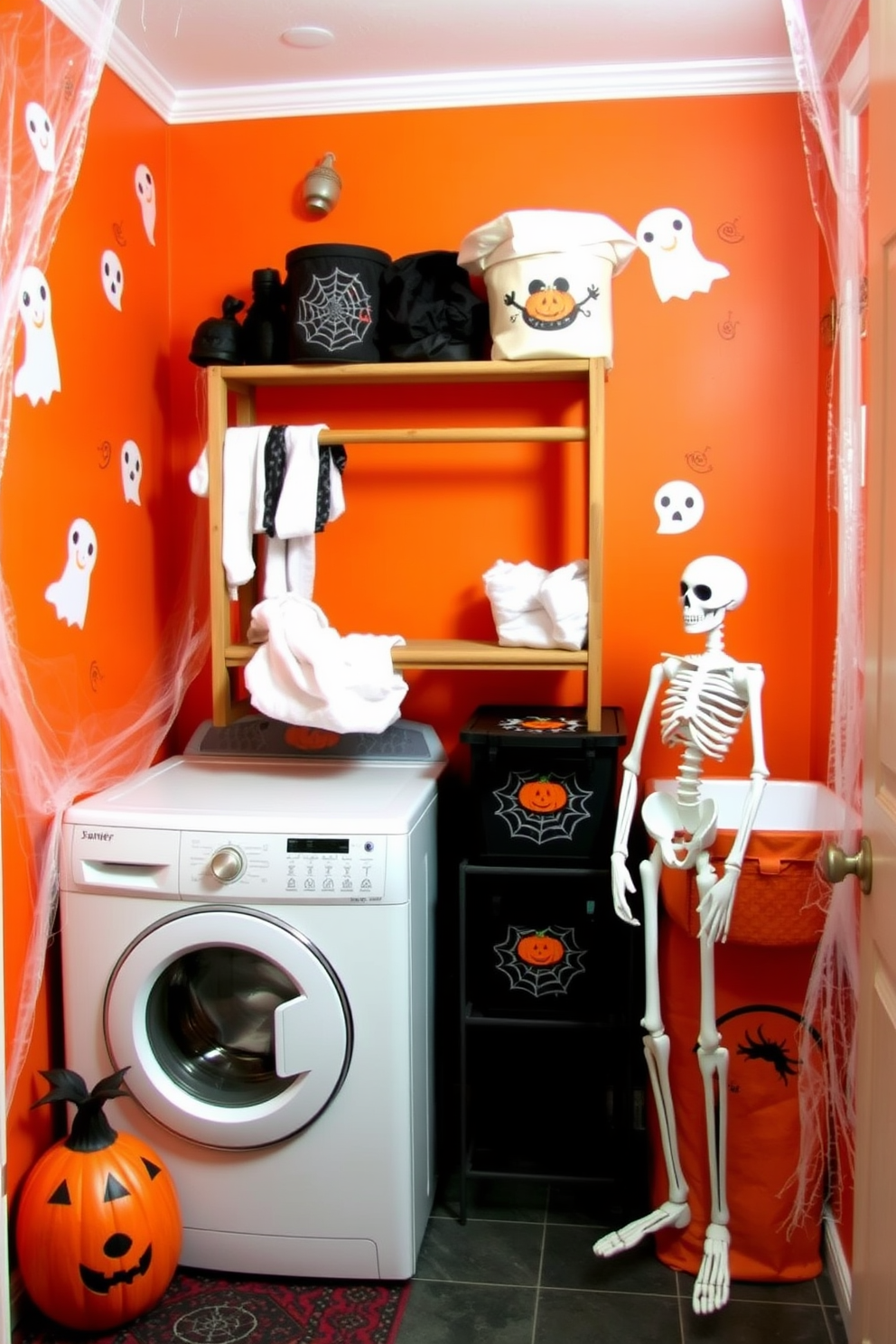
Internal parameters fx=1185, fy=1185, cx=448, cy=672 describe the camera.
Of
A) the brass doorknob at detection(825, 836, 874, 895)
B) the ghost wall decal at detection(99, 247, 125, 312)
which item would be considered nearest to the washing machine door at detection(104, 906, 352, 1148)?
Answer: the brass doorknob at detection(825, 836, 874, 895)

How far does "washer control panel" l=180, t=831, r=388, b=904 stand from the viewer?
2029mm

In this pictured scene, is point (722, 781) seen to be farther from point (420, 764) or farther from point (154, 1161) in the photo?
point (154, 1161)

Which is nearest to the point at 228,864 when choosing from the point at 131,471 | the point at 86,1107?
the point at 86,1107

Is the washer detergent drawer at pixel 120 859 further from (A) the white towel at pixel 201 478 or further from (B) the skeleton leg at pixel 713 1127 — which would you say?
(B) the skeleton leg at pixel 713 1127

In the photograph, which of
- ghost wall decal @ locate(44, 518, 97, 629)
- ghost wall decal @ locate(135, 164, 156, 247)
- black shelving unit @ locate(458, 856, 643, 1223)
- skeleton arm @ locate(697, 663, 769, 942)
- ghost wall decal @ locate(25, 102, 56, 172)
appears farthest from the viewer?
ghost wall decal @ locate(135, 164, 156, 247)

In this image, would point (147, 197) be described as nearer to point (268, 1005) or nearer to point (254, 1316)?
point (268, 1005)

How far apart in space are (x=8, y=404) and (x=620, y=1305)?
72.0 inches

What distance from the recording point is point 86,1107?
2.01 m

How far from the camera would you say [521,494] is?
2650 mm

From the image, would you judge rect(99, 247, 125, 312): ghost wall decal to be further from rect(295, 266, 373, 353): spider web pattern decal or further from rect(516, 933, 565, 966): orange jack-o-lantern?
rect(516, 933, 565, 966): orange jack-o-lantern

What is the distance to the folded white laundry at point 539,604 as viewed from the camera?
2.33 meters

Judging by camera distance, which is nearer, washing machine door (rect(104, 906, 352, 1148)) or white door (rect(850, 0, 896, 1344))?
white door (rect(850, 0, 896, 1344))

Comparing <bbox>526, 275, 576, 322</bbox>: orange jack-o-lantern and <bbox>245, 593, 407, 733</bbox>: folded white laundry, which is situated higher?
<bbox>526, 275, 576, 322</bbox>: orange jack-o-lantern

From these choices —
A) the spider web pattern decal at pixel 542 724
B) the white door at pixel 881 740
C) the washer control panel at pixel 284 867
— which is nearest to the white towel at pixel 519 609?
the spider web pattern decal at pixel 542 724
